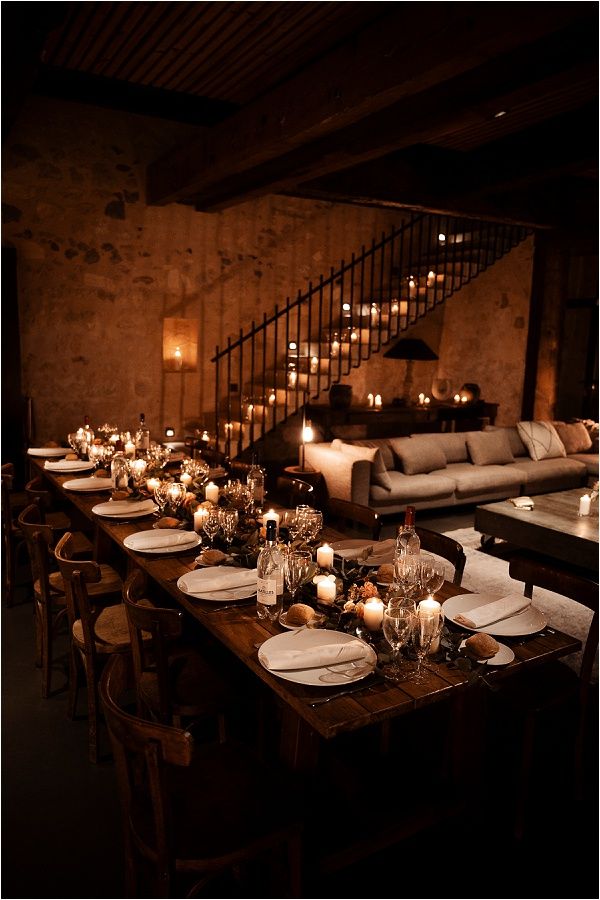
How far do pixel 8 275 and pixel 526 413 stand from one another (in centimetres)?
702

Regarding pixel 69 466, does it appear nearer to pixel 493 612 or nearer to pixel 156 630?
pixel 156 630

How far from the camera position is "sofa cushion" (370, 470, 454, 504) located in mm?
5871

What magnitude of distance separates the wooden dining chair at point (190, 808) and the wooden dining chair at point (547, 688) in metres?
0.91

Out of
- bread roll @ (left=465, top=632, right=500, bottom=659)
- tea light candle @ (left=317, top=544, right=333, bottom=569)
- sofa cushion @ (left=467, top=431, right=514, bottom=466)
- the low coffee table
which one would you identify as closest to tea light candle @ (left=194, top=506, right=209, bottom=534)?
tea light candle @ (left=317, top=544, right=333, bottom=569)

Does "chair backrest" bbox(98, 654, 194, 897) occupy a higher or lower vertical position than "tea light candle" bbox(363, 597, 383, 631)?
lower

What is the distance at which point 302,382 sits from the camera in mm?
7512

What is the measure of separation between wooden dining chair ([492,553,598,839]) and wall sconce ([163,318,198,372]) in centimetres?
561

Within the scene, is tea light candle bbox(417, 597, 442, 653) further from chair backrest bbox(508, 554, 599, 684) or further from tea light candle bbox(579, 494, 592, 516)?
tea light candle bbox(579, 494, 592, 516)

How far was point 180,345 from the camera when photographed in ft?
24.7

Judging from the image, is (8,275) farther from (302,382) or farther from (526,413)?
(526,413)

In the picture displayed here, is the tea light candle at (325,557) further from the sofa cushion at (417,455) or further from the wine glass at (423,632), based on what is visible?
the sofa cushion at (417,455)

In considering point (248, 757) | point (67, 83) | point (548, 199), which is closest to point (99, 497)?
point (248, 757)

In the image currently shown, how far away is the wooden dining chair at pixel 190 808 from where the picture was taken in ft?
4.83

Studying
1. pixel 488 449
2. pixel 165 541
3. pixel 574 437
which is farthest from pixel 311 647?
pixel 574 437
